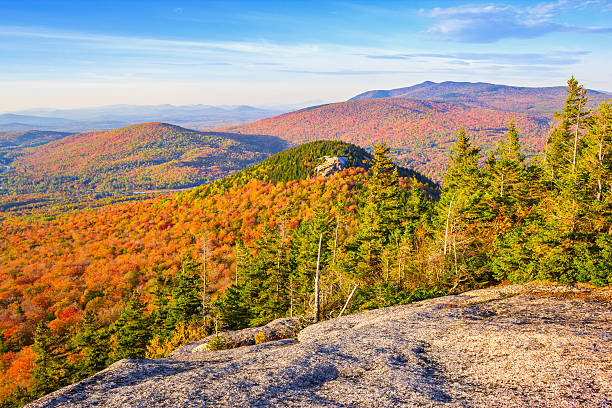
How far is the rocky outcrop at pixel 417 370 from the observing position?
31.2 feet

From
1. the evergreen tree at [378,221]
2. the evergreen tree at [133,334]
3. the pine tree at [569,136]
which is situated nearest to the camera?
the evergreen tree at [378,221]

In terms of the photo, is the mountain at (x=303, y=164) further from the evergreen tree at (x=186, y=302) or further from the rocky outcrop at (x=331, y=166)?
the evergreen tree at (x=186, y=302)

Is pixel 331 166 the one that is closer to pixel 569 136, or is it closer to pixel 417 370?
pixel 569 136

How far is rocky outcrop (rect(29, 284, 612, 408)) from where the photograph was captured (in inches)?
374

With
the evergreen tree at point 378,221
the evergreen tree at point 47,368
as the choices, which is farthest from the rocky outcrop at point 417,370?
the evergreen tree at point 47,368

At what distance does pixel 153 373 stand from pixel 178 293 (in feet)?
103

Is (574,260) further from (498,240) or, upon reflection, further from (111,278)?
(111,278)

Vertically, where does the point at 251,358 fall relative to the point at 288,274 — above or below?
above

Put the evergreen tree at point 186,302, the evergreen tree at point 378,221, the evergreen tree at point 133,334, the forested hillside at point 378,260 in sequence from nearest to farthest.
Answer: the forested hillside at point 378,260
the evergreen tree at point 378,221
the evergreen tree at point 133,334
the evergreen tree at point 186,302

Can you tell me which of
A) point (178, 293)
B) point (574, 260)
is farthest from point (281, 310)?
point (574, 260)

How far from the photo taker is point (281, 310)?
40.4 meters

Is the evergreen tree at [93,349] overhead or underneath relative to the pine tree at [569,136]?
underneath

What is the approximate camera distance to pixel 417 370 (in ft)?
37.2

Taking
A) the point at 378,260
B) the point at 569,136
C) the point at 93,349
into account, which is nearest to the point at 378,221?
the point at 378,260
